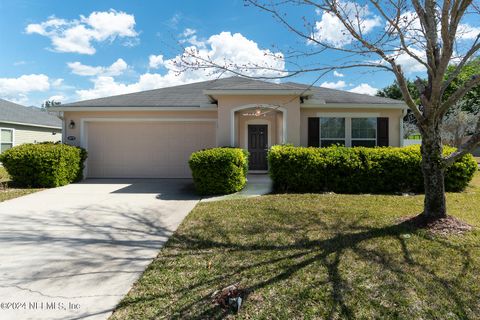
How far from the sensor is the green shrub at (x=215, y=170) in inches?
332

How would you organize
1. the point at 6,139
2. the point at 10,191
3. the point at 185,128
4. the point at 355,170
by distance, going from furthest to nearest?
the point at 6,139 < the point at 185,128 < the point at 10,191 < the point at 355,170

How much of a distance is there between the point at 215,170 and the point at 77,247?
450cm

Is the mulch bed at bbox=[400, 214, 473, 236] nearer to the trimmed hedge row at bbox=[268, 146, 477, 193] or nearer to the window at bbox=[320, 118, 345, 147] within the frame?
the trimmed hedge row at bbox=[268, 146, 477, 193]

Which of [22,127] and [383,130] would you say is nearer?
[383,130]

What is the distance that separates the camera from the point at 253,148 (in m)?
12.8

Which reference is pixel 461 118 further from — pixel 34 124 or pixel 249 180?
pixel 34 124

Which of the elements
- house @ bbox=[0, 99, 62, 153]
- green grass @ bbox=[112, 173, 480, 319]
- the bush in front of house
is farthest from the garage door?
house @ bbox=[0, 99, 62, 153]

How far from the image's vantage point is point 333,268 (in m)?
3.61

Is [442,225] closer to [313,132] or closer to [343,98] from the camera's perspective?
[313,132]

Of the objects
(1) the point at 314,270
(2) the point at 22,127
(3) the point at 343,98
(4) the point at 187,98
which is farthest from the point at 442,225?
(2) the point at 22,127

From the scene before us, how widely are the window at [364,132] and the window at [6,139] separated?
701 inches

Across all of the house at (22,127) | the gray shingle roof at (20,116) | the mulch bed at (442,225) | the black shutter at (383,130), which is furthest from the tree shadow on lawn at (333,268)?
the gray shingle roof at (20,116)

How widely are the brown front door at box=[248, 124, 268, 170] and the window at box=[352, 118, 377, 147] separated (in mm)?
3521

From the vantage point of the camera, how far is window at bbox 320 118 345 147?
11828 millimetres
